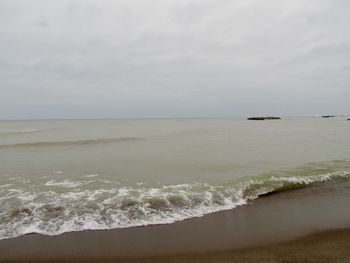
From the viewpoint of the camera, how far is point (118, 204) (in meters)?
8.63

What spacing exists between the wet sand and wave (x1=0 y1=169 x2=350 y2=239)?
448mm

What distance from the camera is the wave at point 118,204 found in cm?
725

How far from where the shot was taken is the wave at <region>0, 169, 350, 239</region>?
7.25 m

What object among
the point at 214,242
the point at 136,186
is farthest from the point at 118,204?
the point at 214,242

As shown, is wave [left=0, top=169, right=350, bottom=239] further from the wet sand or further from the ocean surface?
the wet sand

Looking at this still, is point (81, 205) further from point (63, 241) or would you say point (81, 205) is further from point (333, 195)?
point (333, 195)

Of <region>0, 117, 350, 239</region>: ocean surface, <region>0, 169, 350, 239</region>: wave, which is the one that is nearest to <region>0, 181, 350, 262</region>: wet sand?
<region>0, 169, 350, 239</region>: wave

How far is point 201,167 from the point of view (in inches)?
580

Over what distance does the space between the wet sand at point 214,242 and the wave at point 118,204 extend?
0.45 metres

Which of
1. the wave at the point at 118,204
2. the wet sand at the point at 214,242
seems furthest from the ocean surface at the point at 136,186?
the wet sand at the point at 214,242

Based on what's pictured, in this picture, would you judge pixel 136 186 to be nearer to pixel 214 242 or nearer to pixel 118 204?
pixel 118 204

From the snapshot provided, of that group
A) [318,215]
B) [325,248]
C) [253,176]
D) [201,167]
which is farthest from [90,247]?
[201,167]

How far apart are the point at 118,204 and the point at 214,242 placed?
140 inches

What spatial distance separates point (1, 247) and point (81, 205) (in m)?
2.75
